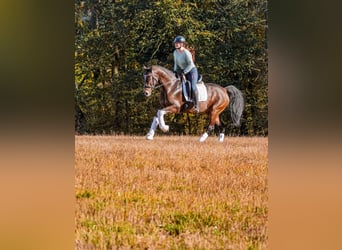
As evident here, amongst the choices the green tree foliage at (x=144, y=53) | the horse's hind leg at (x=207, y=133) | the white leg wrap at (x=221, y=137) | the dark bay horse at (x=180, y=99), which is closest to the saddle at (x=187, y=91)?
the dark bay horse at (x=180, y=99)

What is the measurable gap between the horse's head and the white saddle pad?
39 centimetres

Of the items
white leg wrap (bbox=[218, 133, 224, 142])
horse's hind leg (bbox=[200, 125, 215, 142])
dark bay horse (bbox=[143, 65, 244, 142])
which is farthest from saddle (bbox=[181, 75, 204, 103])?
white leg wrap (bbox=[218, 133, 224, 142])

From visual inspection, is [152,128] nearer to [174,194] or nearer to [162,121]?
[162,121]

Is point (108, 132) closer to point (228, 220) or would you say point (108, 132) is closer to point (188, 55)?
point (188, 55)

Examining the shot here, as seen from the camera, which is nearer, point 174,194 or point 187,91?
point 174,194

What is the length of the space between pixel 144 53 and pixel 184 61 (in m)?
0.38

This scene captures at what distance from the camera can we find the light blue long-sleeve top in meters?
3.84

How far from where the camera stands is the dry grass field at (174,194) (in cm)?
360

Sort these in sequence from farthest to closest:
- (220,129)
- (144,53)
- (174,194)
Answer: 1. (144,53)
2. (220,129)
3. (174,194)

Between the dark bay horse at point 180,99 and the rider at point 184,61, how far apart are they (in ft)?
0.31

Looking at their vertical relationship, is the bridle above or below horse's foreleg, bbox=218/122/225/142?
above

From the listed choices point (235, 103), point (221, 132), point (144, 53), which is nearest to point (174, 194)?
point (221, 132)

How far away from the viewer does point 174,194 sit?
3.73m

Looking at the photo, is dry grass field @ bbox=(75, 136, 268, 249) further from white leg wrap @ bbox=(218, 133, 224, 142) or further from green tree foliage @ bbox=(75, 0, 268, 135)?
green tree foliage @ bbox=(75, 0, 268, 135)
